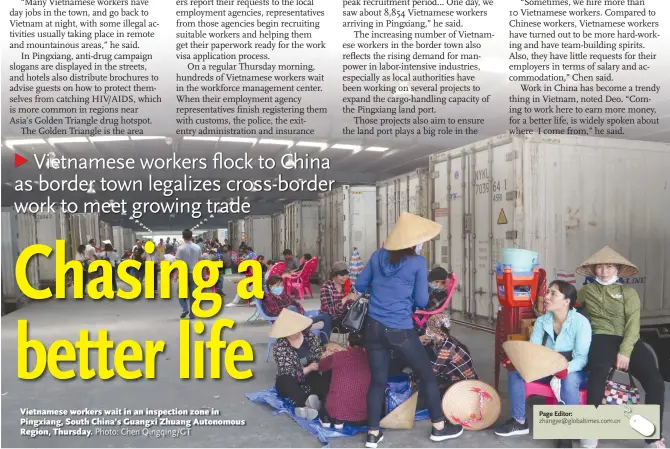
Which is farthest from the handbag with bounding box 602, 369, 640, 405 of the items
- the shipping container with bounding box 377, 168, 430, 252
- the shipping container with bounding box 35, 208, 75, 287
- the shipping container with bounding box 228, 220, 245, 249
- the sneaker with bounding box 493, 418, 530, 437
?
the shipping container with bounding box 228, 220, 245, 249

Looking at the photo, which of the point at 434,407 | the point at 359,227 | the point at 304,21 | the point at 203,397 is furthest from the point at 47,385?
the point at 359,227

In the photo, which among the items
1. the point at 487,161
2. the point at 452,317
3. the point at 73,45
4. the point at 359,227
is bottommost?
the point at 452,317

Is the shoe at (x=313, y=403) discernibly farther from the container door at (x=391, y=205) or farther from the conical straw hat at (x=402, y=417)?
the container door at (x=391, y=205)

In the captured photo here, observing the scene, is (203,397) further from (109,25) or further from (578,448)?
(109,25)

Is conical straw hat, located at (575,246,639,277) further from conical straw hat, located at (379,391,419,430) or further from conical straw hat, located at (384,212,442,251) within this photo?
conical straw hat, located at (379,391,419,430)

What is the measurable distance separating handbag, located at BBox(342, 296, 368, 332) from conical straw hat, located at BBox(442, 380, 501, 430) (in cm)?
80

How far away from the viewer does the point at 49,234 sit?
15.1 metres

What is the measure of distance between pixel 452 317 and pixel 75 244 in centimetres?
1346

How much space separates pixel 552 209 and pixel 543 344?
3.13 m

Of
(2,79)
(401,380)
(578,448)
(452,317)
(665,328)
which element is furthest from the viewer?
(2,79)

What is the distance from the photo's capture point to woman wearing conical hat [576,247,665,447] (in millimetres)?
3689

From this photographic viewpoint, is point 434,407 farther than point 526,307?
No

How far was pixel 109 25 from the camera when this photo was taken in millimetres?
5531

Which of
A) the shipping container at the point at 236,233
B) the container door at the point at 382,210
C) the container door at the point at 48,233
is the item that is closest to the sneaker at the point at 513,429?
the container door at the point at 382,210
